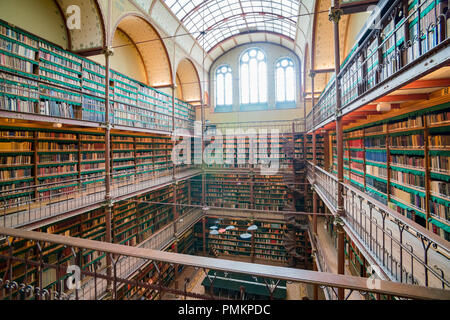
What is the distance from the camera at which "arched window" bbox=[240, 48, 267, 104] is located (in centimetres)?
1272

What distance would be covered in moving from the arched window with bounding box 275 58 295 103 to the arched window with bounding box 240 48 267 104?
0.71 m

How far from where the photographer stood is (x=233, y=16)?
1101cm

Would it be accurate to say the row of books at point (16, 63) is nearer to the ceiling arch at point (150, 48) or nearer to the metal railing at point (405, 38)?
the ceiling arch at point (150, 48)

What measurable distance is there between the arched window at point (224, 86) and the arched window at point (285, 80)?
2669 mm

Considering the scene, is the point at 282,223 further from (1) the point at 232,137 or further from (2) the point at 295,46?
(2) the point at 295,46

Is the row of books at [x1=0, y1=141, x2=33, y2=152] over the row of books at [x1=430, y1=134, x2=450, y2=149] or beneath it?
over

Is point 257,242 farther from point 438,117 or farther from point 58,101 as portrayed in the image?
point 58,101

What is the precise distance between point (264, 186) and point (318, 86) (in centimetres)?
520

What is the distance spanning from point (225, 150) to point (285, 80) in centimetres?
526

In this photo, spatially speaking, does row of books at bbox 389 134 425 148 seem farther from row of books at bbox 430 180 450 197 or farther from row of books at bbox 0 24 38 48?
row of books at bbox 0 24 38 48

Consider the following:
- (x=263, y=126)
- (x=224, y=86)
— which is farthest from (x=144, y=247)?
(x=224, y=86)

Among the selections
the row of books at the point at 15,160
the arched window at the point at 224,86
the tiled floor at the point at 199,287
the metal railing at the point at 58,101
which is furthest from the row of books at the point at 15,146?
the arched window at the point at 224,86

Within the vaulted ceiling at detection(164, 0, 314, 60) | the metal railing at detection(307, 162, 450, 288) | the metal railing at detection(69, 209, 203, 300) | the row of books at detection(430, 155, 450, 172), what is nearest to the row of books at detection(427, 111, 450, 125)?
the row of books at detection(430, 155, 450, 172)

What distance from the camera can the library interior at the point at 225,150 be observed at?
6.70ft
